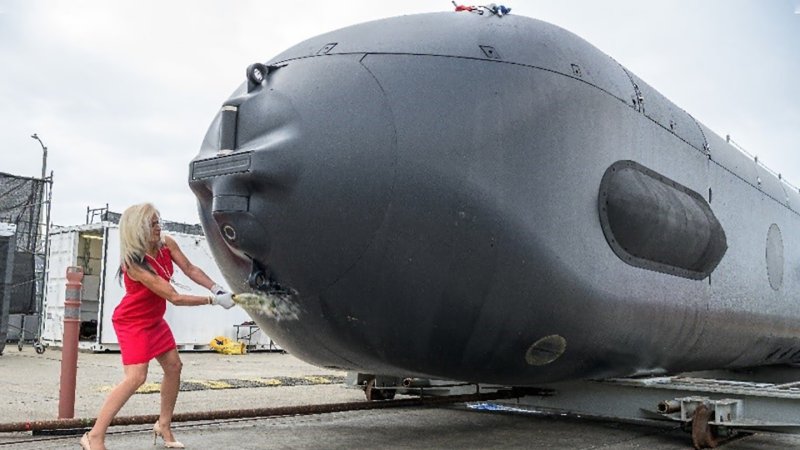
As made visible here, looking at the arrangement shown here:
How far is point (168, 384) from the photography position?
3.94 m

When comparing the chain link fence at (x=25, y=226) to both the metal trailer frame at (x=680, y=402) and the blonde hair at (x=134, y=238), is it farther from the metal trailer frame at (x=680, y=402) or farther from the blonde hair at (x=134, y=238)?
the blonde hair at (x=134, y=238)

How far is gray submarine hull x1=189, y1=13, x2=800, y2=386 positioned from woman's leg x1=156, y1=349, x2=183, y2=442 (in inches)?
21.9

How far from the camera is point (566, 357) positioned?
12.6 feet

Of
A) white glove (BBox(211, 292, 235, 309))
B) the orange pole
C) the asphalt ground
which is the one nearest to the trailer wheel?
the asphalt ground

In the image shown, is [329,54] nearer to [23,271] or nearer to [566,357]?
[566,357]

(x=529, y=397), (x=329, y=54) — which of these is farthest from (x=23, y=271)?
(x=329, y=54)

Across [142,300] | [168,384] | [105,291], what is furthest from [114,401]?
[105,291]

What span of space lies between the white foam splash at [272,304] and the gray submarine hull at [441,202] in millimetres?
29

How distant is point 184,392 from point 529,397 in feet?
11.2

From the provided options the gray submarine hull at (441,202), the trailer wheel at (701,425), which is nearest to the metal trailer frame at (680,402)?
the trailer wheel at (701,425)

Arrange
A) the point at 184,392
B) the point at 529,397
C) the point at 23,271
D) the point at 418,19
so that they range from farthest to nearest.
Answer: the point at 23,271 → the point at 184,392 → the point at 529,397 → the point at 418,19

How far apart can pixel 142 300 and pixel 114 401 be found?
1.62 ft

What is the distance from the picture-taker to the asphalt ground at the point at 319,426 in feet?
14.8

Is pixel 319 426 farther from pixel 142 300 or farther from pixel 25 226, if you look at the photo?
pixel 25 226
